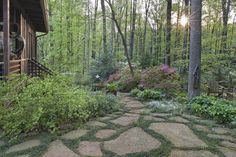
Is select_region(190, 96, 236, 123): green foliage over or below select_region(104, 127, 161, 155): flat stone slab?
over

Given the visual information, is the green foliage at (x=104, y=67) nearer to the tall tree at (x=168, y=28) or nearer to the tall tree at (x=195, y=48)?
the tall tree at (x=168, y=28)

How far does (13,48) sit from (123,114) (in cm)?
428

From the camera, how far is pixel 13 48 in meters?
7.77

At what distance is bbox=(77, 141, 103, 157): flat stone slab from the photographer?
10.5ft

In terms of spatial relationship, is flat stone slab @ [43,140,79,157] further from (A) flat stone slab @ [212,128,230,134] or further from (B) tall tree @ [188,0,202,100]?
(B) tall tree @ [188,0,202,100]

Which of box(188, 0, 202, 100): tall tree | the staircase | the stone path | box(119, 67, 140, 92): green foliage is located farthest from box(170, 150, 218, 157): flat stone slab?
the staircase

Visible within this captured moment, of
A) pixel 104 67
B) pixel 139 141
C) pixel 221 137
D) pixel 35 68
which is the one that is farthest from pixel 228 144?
pixel 104 67

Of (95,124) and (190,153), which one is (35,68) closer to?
(95,124)

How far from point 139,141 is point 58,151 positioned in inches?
44.1

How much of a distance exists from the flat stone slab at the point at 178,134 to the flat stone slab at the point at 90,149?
107cm

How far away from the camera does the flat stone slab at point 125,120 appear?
15.3 feet

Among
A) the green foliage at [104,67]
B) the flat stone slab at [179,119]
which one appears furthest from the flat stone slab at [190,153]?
the green foliage at [104,67]

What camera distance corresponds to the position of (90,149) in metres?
3.38

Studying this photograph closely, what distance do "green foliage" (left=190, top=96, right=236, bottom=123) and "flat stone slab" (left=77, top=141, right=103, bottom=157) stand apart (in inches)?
105
